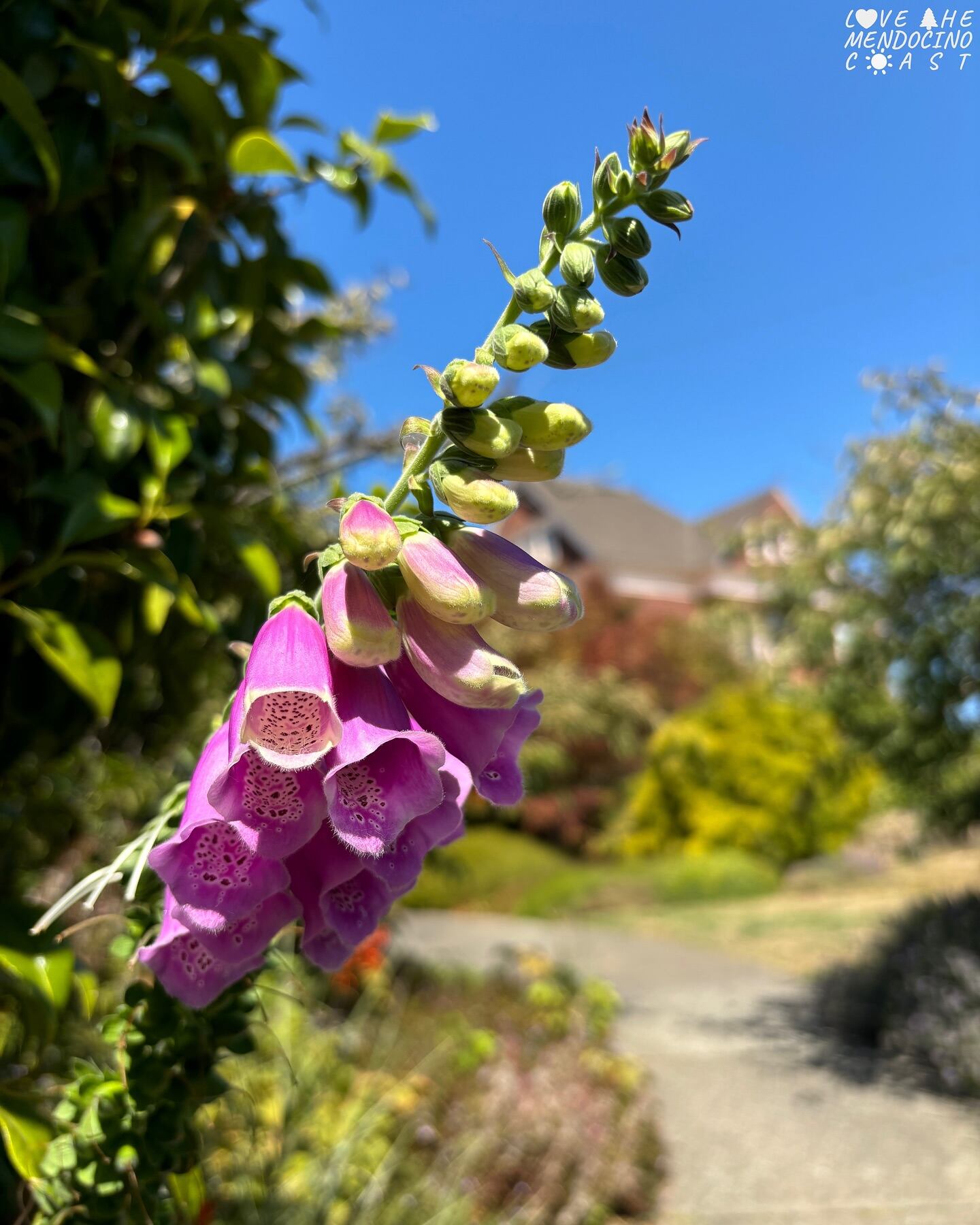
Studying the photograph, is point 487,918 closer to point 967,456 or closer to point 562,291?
point 967,456

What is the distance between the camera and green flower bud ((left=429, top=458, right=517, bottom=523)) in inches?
28.7

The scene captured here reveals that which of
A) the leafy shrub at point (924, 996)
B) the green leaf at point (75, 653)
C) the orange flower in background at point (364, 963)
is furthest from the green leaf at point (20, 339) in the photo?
the leafy shrub at point (924, 996)

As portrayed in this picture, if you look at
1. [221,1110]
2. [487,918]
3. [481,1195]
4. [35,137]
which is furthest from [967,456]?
[487,918]

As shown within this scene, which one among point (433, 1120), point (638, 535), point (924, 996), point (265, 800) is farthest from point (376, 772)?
point (638, 535)

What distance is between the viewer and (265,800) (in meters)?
0.73

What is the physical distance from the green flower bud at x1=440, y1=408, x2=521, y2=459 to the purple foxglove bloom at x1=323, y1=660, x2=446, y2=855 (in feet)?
0.72

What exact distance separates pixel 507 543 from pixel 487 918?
13.7 m

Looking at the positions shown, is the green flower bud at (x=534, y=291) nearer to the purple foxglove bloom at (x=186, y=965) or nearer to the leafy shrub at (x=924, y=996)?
the purple foxglove bloom at (x=186, y=965)

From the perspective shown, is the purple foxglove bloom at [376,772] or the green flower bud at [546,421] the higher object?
the green flower bud at [546,421]

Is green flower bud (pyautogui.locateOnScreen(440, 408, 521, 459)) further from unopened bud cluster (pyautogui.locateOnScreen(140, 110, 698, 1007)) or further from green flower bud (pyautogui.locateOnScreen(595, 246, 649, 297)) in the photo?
green flower bud (pyautogui.locateOnScreen(595, 246, 649, 297))

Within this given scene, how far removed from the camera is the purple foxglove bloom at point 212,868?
71cm

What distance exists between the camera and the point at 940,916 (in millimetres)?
7367

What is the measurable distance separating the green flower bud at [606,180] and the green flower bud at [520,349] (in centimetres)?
15

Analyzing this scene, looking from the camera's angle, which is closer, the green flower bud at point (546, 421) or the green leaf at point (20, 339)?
the green flower bud at point (546, 421)
